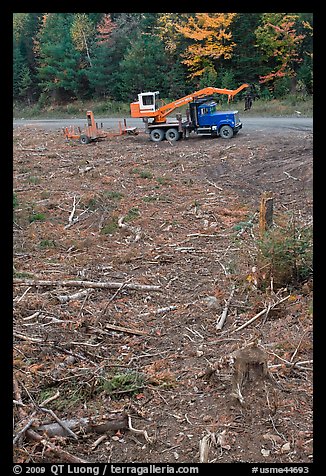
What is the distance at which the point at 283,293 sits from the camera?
753 cm

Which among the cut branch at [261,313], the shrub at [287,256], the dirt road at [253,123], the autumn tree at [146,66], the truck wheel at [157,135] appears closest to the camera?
the cut branch at [261,313]

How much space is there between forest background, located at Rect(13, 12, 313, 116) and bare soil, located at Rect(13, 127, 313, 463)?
11.7 meters

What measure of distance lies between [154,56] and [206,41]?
8.95 feet

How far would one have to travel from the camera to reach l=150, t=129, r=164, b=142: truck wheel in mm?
20188

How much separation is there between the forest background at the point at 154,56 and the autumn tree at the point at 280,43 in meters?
0.04

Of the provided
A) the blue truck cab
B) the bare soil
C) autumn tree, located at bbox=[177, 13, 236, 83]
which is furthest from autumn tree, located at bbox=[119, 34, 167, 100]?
the bare soil

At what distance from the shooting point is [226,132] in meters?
Result: 19.1

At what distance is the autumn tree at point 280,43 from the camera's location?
24141mm

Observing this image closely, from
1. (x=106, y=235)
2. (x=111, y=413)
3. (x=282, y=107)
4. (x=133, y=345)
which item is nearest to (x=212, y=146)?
(x=282, y=107)

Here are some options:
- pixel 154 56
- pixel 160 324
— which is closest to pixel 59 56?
pixel 154 56

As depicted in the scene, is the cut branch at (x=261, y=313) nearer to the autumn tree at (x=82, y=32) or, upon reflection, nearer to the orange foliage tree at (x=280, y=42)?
the orange foliage tree at (x=280, y=42)

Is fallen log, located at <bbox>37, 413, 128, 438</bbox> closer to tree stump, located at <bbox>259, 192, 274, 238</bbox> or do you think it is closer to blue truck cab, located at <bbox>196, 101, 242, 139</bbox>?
tree stump, located at <bbox>259, 192, 274, 238</bbox>

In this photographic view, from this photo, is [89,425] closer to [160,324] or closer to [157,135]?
[160,324]

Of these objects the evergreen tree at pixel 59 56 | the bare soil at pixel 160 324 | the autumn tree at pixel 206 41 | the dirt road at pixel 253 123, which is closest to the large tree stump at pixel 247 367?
the bare soil at pixel 160 324
